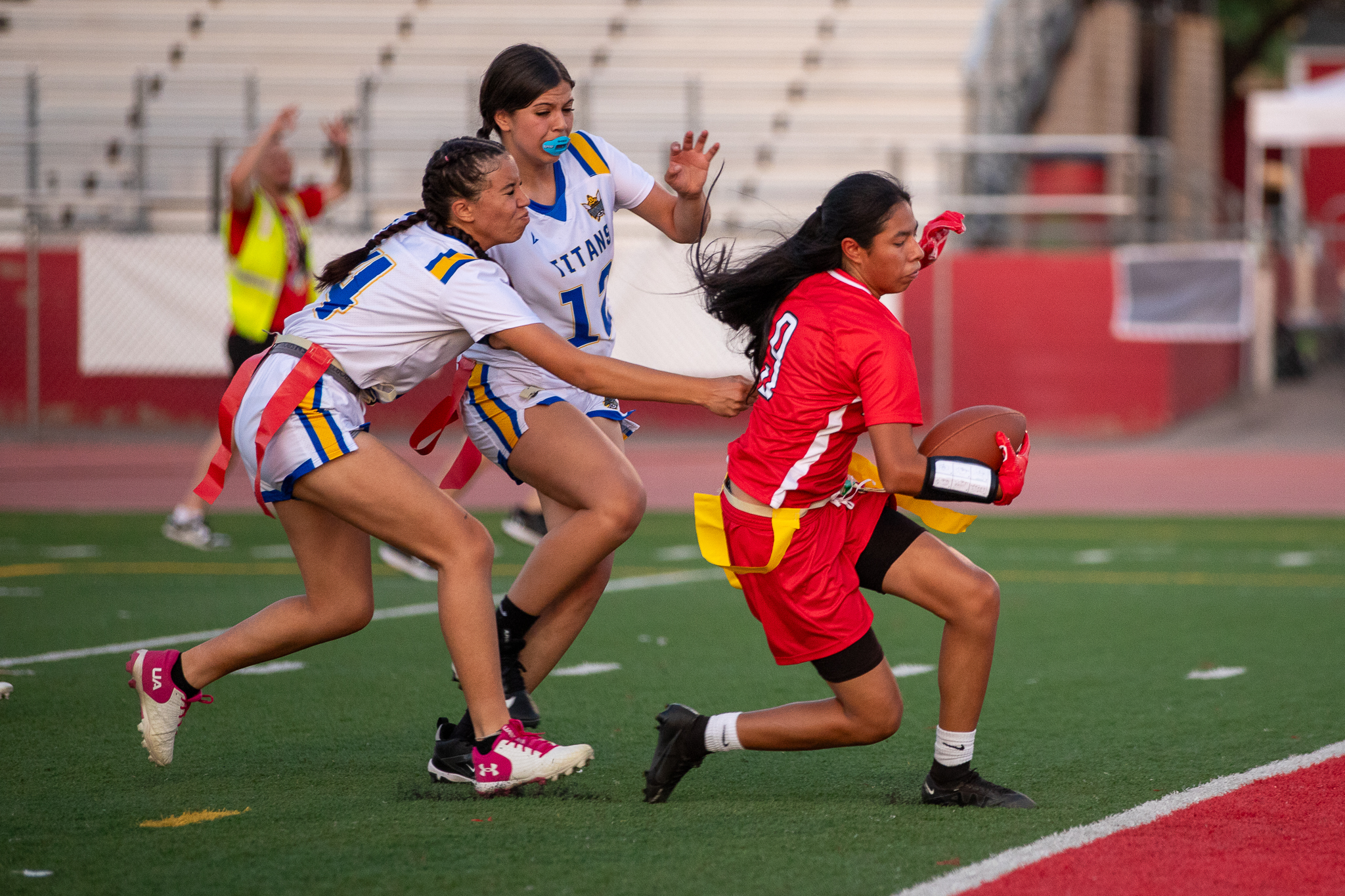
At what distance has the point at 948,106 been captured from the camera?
19.5 meters

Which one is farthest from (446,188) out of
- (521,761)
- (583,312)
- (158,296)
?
(158,296)

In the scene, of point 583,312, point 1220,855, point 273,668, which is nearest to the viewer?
point 1220,855

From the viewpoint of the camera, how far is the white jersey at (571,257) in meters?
4.99

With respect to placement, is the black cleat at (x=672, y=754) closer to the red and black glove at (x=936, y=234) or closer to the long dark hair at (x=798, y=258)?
the long dark hair at (x=798, y=258)

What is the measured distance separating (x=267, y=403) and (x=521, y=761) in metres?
1.12

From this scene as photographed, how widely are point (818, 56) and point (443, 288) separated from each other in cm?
1746

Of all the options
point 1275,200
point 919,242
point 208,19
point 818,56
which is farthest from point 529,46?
point 1275,200

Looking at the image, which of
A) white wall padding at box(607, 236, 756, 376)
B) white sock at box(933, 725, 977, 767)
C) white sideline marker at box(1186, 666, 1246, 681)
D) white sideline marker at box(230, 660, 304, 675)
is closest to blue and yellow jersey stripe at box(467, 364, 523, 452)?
white sock at box(933, 725, 977, 767)

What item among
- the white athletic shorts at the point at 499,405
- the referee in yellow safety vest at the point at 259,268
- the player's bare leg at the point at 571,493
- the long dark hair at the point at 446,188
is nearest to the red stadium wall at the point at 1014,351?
the referee in yellow safety vest at the point at 259,268

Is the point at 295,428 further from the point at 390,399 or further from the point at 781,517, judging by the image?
the point at 781,517

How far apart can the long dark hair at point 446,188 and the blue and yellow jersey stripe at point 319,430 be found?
326 mm

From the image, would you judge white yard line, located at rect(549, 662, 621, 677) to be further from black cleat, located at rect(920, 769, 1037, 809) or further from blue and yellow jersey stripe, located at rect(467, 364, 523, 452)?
black cleat, located at rect(920, 769, 1037, 809)

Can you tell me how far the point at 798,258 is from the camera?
4164mm

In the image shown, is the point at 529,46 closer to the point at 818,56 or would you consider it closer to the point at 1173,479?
the point at 1173,479
